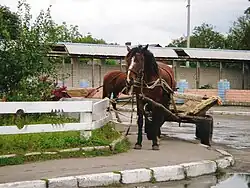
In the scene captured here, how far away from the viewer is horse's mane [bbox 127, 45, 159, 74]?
11.8 metres

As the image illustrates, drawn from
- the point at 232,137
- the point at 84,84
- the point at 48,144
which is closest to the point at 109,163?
the point at 48,144

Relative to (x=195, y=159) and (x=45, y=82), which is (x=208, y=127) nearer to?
(x=195, y=159)

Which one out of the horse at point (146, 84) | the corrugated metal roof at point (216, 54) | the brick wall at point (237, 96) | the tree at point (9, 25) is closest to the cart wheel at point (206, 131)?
the horse at point (146, 84)

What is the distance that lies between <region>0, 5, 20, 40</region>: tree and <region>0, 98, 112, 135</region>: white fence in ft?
12.1

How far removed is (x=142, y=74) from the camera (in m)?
12.0

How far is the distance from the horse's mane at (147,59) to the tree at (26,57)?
145 inches

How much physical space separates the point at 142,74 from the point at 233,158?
109 inches

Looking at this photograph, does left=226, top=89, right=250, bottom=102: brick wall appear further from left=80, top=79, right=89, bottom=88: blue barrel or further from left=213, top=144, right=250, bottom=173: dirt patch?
left=213, top=144, right=250, bottom=173: dirt patch

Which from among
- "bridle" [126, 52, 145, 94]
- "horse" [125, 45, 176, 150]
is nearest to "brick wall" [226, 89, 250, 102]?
"horse" [125, 45, 176, 150]

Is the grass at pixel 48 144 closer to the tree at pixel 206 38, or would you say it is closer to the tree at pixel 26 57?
the tree at pixel 26 57

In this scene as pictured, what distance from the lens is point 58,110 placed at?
1093 centimetres

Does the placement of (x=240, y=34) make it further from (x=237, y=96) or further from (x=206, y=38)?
(x=237, y=96)

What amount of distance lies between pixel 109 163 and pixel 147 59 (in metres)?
3.14

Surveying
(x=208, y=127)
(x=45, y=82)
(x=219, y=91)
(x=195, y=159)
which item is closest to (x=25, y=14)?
(x=45, y=82)
